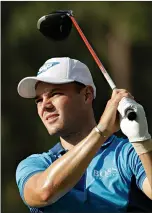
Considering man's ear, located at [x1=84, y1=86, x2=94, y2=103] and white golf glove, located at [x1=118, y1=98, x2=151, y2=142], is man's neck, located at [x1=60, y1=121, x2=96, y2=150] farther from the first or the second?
white golf glove, located at [x1=118, y1=98, x2=151, y2=142]

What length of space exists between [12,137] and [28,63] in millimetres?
886

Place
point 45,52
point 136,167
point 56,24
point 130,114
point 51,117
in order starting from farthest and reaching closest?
point 45,52, point 56,24, point 51,117, point 136,167, point 130,114

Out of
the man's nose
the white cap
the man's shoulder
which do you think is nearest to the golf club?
the white cap

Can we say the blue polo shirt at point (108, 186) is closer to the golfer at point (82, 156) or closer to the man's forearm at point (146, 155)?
the golfer at point (82, 156)

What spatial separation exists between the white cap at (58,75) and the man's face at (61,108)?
1.4 inches

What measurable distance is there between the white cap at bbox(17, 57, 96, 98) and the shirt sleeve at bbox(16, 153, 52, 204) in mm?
333

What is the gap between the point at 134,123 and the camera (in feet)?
11.6

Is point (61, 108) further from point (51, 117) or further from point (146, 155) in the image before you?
point (146, 155)

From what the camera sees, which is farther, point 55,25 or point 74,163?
point 55,25

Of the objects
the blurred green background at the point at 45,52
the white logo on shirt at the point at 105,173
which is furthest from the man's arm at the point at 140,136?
the blurred green background at the point at 45,52

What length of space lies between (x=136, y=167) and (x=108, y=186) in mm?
168

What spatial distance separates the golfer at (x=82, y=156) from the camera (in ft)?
11.6

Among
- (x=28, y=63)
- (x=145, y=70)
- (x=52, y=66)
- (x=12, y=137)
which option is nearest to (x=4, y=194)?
(x=12, y=137)

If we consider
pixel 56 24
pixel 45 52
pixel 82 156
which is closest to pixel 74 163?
pixel 82 156
